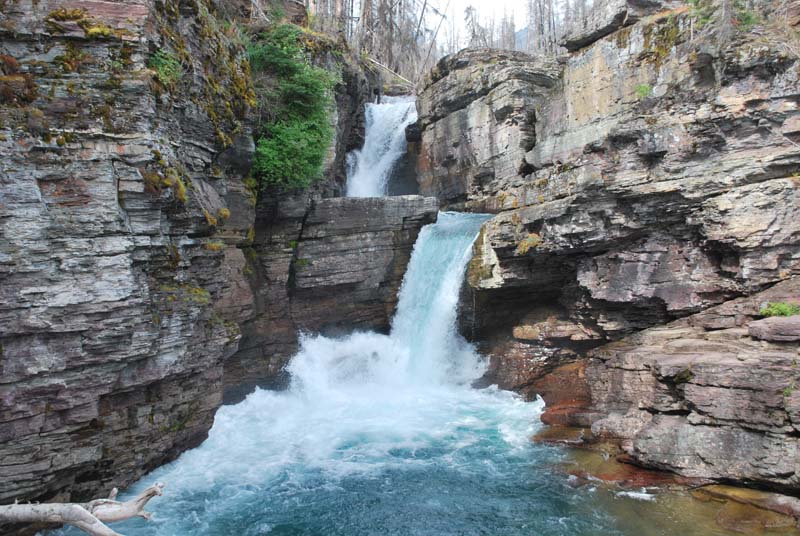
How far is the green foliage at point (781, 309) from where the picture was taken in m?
11.3

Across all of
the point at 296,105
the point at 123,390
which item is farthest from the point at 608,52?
the point at 123,390

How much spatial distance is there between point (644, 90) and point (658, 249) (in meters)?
5.58

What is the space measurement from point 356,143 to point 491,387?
13.0 meters

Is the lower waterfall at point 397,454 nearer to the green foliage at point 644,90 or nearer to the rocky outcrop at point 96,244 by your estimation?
the rocky outcrop at point 96,244

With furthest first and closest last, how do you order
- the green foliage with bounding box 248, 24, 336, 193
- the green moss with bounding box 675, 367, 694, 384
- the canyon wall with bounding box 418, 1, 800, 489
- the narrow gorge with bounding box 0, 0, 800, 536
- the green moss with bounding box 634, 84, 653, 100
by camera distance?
the green moss with bounding box 634, 84, 653, 100, the green foliage with bounding box 248, 24, 336, 193, the green moss with bounding box 675, 367, 694, 384, the canyon wall with bounding box 418, 1, 800, 489, the narrow gorge with bounding box 0, 0, 800, 536

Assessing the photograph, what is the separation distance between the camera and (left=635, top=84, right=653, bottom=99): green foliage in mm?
16264

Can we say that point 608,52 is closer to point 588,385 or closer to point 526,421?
point 588,385

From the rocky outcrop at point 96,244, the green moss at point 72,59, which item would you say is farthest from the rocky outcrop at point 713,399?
the green moss at point 72,59

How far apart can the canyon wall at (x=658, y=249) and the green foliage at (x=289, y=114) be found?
235 inches

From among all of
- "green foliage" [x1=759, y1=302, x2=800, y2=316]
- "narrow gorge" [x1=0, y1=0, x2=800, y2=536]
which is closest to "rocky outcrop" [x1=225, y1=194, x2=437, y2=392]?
"narrow gorge" [x1=0, y1=0, x2=800, y2=536]

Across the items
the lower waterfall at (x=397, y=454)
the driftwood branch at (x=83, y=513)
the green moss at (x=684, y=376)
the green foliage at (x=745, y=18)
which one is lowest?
the lower waterfall at (x=397, y=454)

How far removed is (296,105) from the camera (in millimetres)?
15422

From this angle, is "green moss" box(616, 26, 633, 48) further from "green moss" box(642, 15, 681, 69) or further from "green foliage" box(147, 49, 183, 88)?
"green foliage" box(147, 49, 183, 88)

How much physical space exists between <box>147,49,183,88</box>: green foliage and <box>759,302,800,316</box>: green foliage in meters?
13.4
